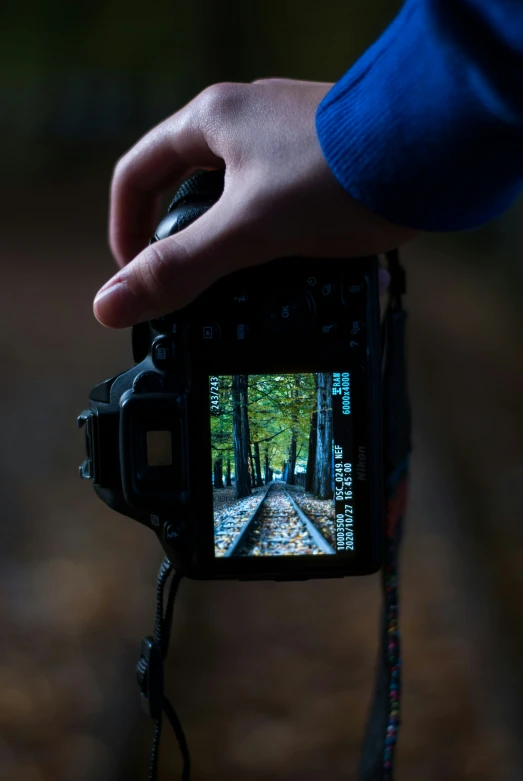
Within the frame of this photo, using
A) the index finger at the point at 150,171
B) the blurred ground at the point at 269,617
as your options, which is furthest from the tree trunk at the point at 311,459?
the blurred ground at the point at 269,617

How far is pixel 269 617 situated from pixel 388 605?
2.67 feet

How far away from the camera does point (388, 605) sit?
572 mm

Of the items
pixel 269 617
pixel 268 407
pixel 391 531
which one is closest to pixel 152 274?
pixel 268 407

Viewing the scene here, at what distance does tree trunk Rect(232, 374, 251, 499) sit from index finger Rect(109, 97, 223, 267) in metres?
0.19

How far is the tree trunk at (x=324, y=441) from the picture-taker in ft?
1.89

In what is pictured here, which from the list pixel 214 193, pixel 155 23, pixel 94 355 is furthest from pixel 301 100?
pixel 155 23

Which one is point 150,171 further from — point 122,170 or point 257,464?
point 257,464

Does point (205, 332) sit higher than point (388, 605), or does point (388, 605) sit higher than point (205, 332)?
point (205, 332)

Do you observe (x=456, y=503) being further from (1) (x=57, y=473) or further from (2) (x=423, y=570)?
(1) (x=57, y=473)

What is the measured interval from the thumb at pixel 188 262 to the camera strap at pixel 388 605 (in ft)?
0.46

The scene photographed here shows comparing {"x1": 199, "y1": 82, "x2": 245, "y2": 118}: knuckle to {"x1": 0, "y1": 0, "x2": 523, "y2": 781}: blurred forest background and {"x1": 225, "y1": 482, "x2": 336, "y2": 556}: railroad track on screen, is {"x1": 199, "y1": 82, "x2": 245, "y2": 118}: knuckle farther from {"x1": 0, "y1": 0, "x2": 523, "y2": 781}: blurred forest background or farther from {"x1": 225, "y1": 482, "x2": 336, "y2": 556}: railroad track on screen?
{"x1": 0, "y1": 0, "x2": 523, "y2": 781}: blurred forest background

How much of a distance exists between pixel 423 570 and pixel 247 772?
0.52 m

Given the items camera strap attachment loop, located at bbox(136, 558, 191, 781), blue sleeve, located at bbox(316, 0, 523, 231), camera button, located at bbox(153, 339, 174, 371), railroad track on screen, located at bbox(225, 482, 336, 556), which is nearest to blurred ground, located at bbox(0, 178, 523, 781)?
camera strap attachment loop, located at bbox(136, 558, 191, 781)

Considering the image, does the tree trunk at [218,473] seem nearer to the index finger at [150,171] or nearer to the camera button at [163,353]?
the camera button at [163,353]
